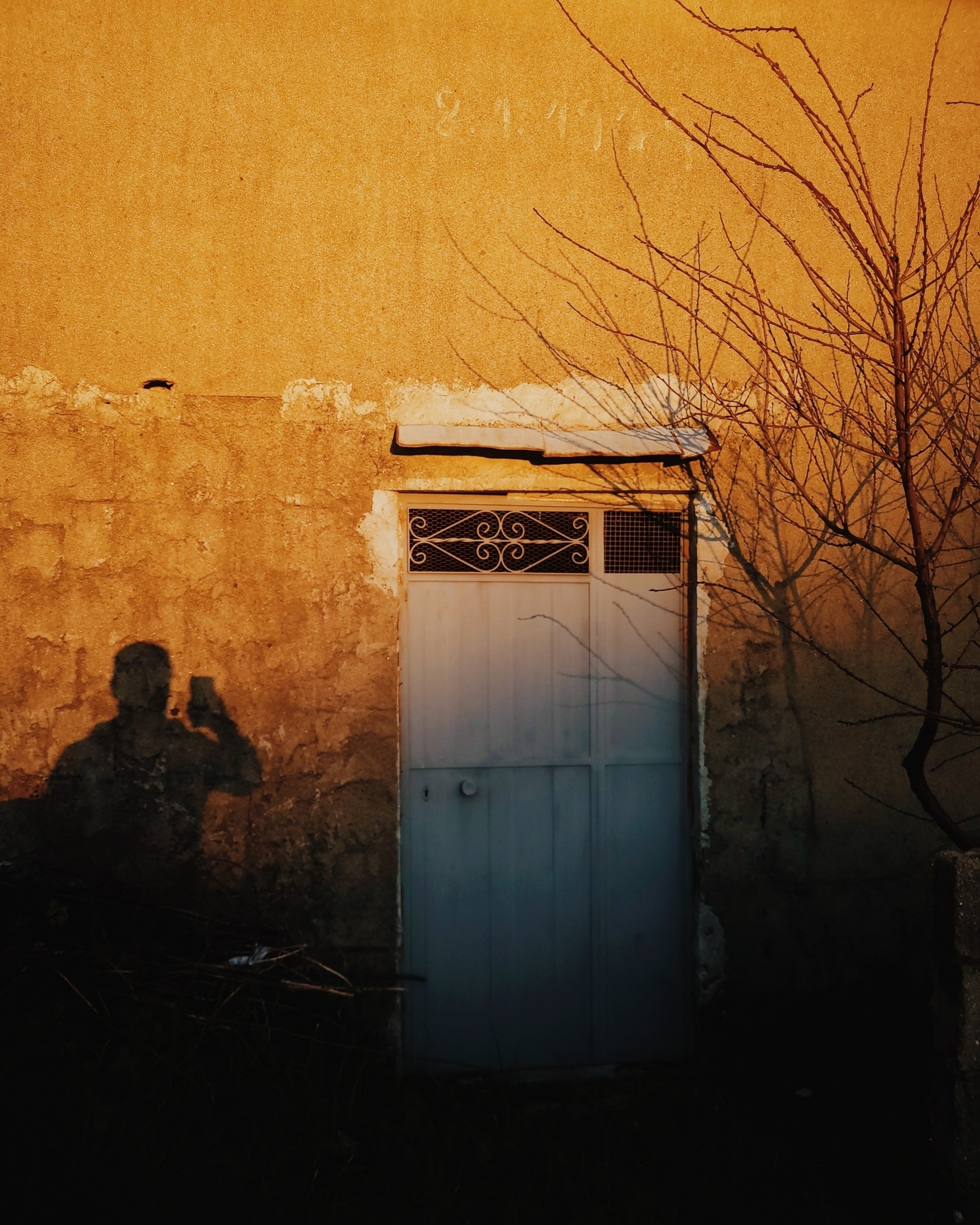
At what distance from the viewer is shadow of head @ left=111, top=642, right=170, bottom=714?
3.34 meters

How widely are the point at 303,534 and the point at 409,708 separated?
750mm

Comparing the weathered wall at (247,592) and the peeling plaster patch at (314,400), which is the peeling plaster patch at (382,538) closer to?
the weathered wall at (247,592)

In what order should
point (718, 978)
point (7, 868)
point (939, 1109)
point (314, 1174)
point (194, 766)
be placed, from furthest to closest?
point (718, 978) < point (194, 766) < point (7, 868) < point (314, 1174) < point (939, 1109)

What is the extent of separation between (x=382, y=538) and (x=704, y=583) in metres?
1.24

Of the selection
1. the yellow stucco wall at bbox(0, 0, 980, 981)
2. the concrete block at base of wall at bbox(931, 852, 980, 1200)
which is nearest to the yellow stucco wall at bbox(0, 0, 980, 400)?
the yellow stucco wall at bbox(0, 0, 980, 981)

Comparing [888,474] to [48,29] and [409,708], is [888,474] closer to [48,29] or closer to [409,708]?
[409,708]

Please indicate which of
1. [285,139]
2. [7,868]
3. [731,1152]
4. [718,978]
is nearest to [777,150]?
[285,139]

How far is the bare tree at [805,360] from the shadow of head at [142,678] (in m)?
1.83

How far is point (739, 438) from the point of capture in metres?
3.71

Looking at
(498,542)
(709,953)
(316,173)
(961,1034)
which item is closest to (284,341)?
(316,173)

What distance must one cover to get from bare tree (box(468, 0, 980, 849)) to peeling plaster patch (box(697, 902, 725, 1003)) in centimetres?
86

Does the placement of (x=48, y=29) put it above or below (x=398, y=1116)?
above

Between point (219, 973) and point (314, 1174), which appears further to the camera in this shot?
point (219, 973)

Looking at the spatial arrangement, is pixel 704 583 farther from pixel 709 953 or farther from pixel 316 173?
pixel 316 173
